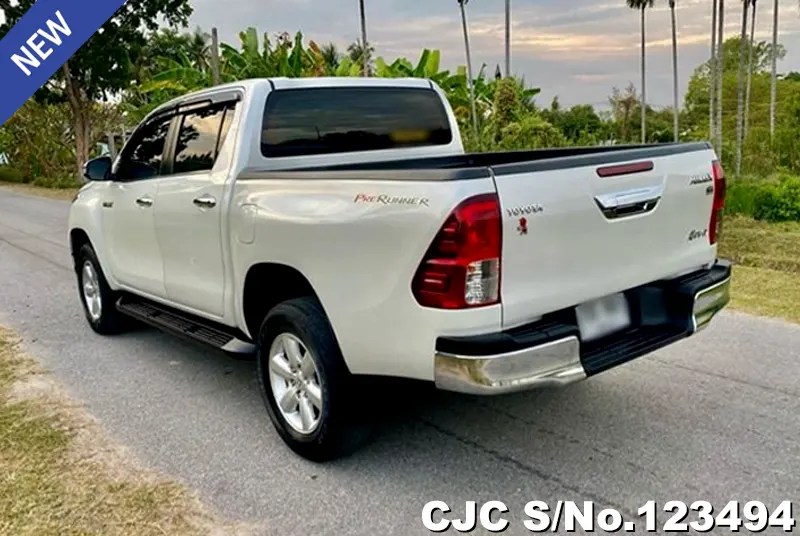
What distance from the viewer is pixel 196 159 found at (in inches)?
173

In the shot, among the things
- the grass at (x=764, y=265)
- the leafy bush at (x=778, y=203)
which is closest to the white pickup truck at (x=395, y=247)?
the grass at (x=764, y=265)

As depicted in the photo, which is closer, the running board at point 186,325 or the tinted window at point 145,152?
the running board at point 186,325

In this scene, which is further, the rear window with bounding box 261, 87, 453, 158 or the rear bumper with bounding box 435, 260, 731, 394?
the rear window with bounding box 261, 87, 453, 158

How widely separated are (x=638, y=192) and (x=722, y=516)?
1461 millimetres

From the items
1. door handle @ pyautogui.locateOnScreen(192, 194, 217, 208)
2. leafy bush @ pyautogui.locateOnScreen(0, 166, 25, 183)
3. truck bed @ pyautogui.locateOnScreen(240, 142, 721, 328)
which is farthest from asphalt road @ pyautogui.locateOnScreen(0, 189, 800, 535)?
leafy bush @ pyautogui.locateOnScreen(0, 166, 25, 183)

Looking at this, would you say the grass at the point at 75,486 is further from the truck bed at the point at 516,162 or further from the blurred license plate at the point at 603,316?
the blurred license plate at the point at 603,316

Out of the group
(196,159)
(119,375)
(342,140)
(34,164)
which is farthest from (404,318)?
(34,164)

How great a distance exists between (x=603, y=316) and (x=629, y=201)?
0.55 meters

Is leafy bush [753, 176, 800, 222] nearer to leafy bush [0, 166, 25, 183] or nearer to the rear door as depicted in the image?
the rear door

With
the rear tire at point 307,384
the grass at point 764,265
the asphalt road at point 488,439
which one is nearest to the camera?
the asphalt road at point 488,439

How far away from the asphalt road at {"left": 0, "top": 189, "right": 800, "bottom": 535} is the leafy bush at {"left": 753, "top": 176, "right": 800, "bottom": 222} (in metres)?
7.78

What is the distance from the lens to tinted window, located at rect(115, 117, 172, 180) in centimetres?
494

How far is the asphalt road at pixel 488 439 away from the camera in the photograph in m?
3.12

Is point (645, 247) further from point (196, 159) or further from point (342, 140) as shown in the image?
point (196, 159)
